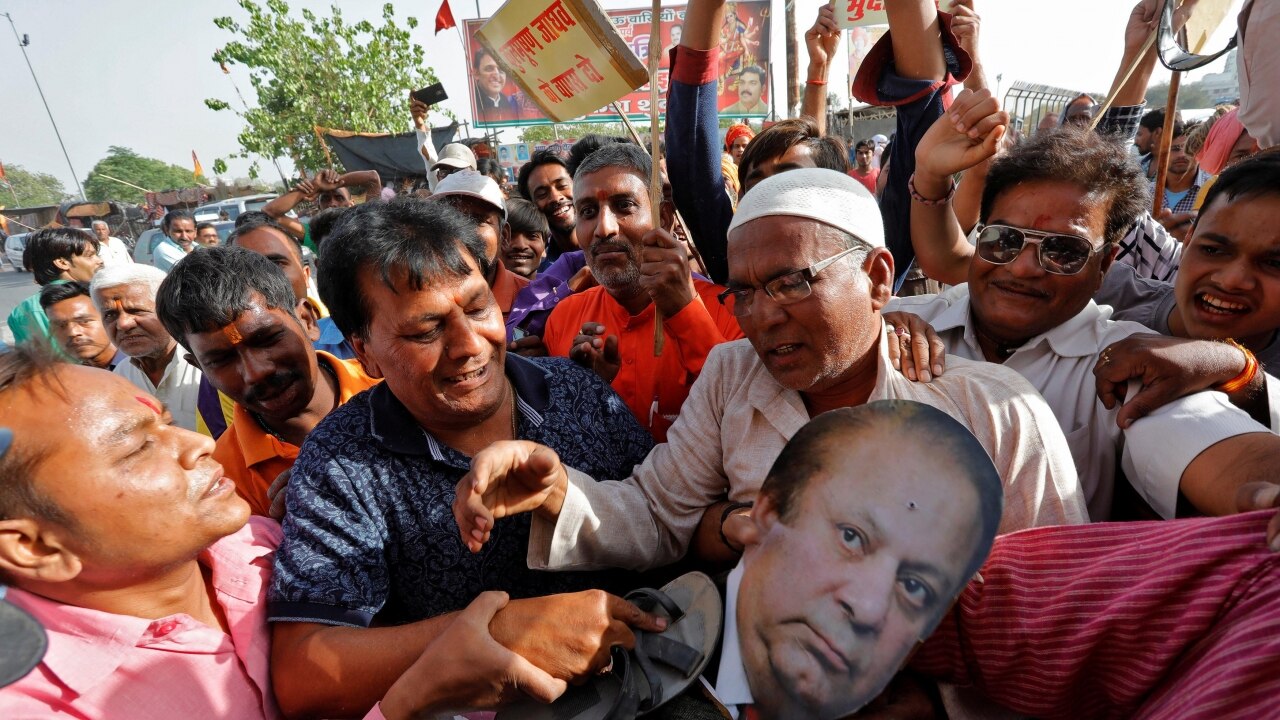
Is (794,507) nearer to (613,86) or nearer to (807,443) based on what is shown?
(807,443)

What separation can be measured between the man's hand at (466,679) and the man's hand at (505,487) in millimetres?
192

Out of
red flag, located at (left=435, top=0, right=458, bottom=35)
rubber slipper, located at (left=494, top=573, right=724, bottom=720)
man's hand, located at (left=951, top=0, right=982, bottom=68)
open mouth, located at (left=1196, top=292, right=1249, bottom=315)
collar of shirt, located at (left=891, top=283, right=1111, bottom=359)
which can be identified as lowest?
rubber slipper, located at (left=494, top=573, right=724, bottom=720)

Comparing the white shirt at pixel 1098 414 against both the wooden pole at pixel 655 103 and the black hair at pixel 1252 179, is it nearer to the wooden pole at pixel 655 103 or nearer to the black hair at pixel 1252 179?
the black hair at pixel 1252 179

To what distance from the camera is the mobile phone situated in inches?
270

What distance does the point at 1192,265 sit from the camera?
1.73 metres

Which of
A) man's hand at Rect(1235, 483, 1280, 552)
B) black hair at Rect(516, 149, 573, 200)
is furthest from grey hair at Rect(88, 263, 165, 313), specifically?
man's hand at Rect(1235, 483, 1280, 552)

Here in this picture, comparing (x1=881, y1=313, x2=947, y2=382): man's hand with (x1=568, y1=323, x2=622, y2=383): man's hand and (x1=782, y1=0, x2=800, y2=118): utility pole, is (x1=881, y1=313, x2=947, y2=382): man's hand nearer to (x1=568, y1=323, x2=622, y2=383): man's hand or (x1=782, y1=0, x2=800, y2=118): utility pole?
(x1=568, y1=323, x2=622, y2=383): man's hand

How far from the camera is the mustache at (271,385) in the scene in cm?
228

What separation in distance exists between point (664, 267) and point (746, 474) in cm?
88

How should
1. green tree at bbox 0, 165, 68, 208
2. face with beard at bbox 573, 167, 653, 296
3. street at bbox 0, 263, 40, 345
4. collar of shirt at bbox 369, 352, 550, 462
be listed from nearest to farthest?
collar of shirt at bbox 369, 352, 550, 462 → face with beard at bbox 573, 167, 653, 296 → street at bbox 0, 263, 40, 345 → green tree at bbox 0, 165, 68, 208

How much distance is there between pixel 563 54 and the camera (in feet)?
8.04

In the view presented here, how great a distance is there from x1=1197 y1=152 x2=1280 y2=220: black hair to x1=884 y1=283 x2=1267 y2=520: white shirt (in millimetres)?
407

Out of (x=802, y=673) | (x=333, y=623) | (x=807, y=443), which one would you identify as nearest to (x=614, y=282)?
(x=333, y=623)

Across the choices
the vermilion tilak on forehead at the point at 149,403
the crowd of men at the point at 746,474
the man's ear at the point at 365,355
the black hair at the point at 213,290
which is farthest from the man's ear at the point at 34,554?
the black hair at the point at 213,290
